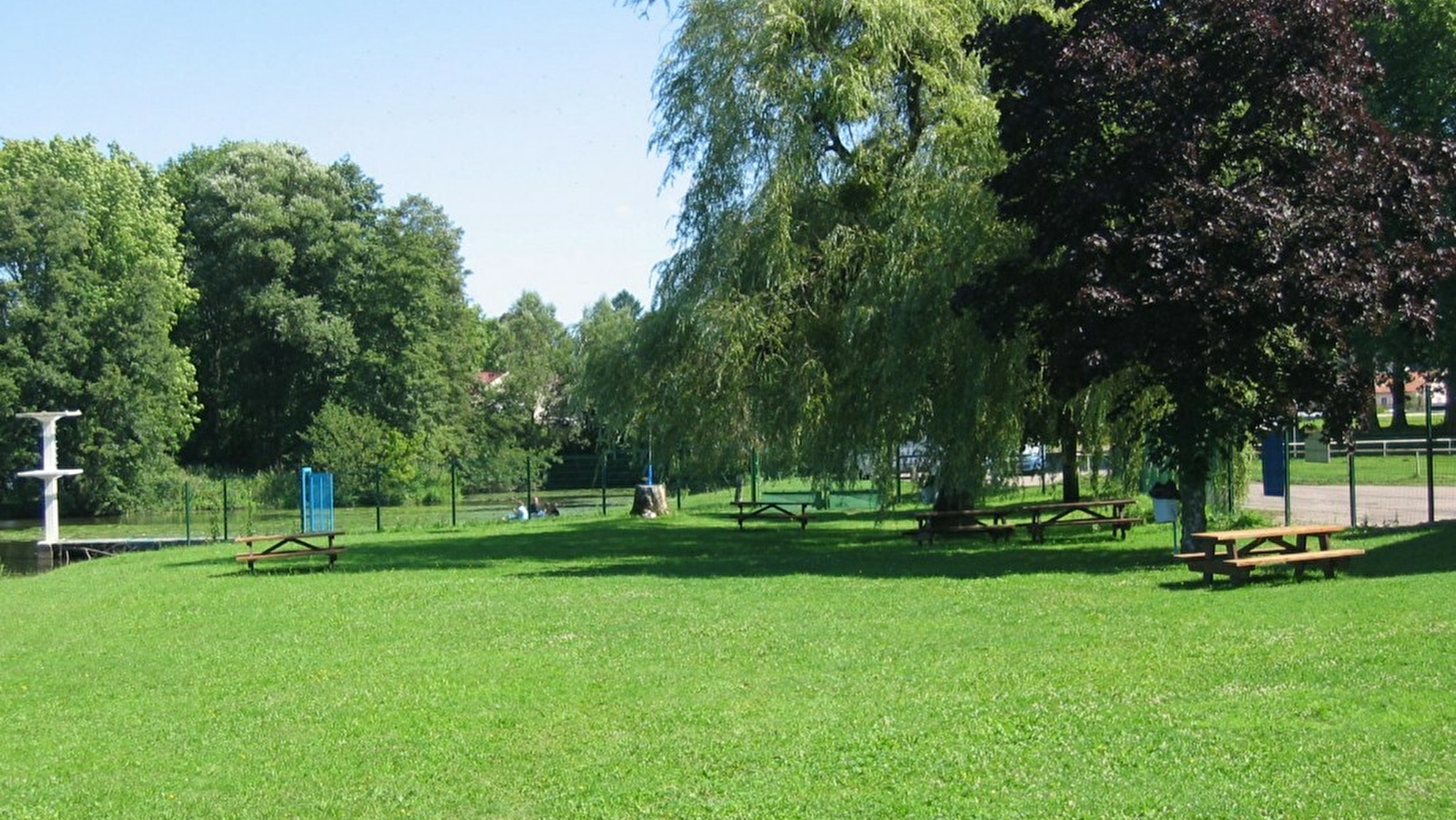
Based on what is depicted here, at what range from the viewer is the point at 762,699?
368 inches

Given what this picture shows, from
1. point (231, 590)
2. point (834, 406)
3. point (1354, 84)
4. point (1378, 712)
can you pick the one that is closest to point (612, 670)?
point (1378, 712)

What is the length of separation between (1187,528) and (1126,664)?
29.4 feet

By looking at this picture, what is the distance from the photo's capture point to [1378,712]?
7.95 meters

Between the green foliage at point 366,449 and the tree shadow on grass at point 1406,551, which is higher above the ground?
the green foliage at point 366,449

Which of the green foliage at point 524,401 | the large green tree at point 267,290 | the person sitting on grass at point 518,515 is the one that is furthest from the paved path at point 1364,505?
the large green tree at point 267,290

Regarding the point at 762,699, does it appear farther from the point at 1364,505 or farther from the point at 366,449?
the point at 366,449

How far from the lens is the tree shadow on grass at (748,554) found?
1838 cm

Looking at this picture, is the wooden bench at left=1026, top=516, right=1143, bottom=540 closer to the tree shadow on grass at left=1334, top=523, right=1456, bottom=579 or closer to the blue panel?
the blue panel

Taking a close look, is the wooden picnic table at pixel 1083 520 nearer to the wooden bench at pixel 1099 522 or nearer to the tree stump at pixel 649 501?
the wooden bench at pixel 1099 522

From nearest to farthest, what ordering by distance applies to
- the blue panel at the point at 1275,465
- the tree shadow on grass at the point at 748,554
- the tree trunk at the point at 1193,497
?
the tree trunk at the point at 1193,497 < the tree shadow on grass at the point at 748,554 < the blue panel at the point at 1275,465

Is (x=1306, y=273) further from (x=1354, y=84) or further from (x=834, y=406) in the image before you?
(x=834, y=406)

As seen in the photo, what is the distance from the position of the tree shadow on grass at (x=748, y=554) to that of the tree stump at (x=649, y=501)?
16.3 ft

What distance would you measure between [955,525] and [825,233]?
5.59 metres

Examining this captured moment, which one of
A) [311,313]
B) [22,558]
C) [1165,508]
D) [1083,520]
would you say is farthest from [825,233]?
[311,313]
